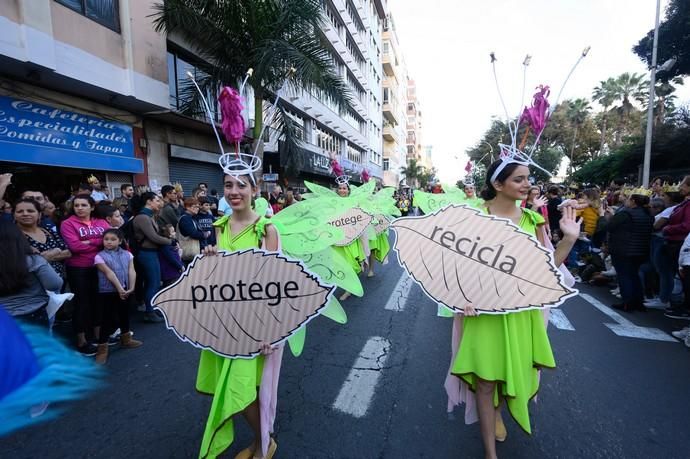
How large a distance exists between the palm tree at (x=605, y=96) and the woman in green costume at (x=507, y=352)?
48.2 meters

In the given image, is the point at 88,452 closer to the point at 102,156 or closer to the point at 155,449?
the point at 155,449

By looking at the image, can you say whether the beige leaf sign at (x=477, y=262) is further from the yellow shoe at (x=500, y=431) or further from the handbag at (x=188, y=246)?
the handbag at (x=188, y=246)

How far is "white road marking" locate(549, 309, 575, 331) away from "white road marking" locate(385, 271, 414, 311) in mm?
1982

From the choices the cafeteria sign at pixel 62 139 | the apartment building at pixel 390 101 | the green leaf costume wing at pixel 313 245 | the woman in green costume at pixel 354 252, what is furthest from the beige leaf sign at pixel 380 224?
the apartment building at pixel 390 101

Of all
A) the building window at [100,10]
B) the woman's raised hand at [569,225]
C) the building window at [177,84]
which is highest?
the building window at [100,10]

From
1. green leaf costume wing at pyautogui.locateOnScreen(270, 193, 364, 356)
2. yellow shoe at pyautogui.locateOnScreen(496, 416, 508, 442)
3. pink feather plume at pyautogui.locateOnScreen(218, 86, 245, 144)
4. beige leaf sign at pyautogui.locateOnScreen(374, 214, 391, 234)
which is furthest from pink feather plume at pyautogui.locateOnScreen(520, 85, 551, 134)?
beige leaf sign at pyautogui.locateOnScreen(374, 214, 391, 234)

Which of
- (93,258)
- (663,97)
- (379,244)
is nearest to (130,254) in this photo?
(93,258)

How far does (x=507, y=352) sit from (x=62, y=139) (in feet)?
34.2

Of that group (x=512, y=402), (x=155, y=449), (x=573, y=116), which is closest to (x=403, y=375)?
(x=512, y=402)

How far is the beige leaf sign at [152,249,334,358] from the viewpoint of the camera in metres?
2.03

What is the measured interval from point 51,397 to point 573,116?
54.7 metres

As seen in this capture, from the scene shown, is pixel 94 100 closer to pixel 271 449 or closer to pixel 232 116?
pixel 232 116

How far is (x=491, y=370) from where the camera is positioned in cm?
207

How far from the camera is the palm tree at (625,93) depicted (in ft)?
125
